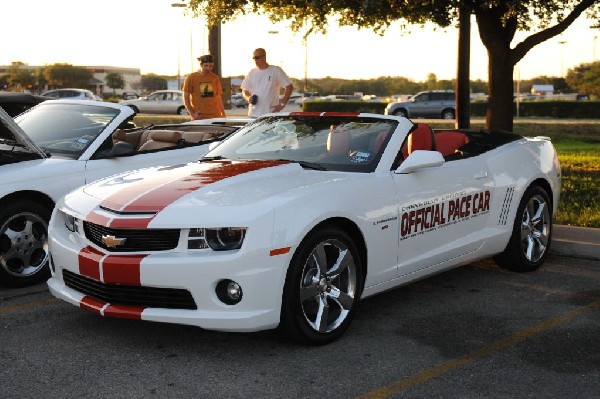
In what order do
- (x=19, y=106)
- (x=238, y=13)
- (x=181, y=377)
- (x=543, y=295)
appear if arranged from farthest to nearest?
(x=238, y=13)
(x=19, y=106)
(x=543, y=295)
(x=181, y=377)

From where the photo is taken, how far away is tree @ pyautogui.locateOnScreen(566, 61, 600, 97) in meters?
96.9

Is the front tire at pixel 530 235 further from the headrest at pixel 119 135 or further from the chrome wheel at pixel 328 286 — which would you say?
the headrest at pixel 119 135

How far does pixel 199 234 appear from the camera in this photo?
466 centimetres

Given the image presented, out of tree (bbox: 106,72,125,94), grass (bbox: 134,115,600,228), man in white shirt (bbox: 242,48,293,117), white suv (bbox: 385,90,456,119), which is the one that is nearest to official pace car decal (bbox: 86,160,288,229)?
grass (bbox: 134,115,600,228)

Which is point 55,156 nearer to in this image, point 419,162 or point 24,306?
point 24,306

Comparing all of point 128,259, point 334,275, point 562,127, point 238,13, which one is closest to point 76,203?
point 128,259

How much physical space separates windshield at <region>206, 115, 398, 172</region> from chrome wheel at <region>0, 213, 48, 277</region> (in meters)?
1.43

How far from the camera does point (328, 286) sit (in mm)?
5059

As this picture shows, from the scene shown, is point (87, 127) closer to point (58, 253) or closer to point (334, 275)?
point (58, 253)

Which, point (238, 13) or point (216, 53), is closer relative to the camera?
point (238, 13)

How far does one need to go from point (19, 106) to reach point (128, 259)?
618 cm

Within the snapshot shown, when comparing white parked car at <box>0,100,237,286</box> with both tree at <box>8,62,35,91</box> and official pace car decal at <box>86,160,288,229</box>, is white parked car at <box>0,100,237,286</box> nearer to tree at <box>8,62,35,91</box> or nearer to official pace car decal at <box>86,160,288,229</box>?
official pace car decal at <box>86,160,288,229</box>

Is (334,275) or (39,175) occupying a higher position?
(39,175)

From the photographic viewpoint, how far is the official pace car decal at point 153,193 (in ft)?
15.8
